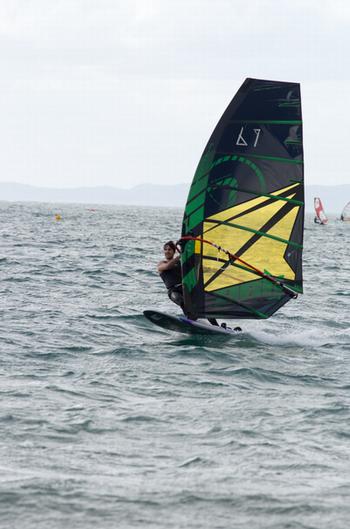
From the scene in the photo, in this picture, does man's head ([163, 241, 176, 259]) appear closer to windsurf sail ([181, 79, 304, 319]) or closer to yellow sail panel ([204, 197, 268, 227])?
windsurf sail ([181, 79, 304, 319])

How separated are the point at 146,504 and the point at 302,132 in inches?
327

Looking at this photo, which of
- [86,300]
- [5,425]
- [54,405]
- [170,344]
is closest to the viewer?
[5,425]

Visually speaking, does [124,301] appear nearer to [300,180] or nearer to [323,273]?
[300,180]

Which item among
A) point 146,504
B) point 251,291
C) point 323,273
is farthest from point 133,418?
point 323,273

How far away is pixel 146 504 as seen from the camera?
6.58 meters

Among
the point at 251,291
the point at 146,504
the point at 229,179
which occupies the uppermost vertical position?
the point at 229,179

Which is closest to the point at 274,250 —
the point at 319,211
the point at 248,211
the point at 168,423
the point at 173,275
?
the point at 248,211

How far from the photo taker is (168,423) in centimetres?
870

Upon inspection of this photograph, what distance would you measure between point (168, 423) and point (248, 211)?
5.88m

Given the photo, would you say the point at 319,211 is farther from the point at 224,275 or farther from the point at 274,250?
the point at 224,275

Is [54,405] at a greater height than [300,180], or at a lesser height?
lesser

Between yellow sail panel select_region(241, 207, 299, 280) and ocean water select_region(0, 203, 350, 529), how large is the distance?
1.23 m

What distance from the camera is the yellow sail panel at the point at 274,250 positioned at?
1404 cm

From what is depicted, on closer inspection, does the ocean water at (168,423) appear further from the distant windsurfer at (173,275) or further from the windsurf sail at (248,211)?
the windsurf sail at (248,211)
